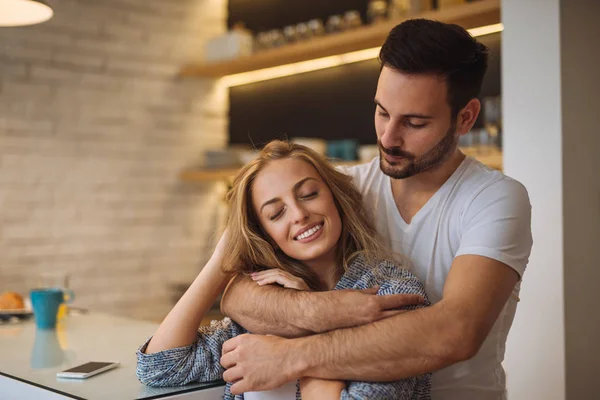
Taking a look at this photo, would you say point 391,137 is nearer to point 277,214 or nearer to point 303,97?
point 277,214

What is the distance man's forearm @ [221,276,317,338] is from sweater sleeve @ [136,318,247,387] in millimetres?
63

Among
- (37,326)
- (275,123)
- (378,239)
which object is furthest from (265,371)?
(275,123)

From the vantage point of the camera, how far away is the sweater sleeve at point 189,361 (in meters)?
1.54

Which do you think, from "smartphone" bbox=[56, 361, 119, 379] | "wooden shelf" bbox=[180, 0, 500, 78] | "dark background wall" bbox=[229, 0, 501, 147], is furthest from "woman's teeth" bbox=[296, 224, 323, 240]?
"dark background wall" bbox=[229, 0, 501, 147]

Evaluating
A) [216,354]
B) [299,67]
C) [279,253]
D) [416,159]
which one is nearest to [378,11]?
[299,67]

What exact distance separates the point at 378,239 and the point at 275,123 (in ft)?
9.73

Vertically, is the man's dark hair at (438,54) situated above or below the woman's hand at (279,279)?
above

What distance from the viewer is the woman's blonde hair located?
5.41ft

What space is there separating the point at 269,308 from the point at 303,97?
3012 millimetres

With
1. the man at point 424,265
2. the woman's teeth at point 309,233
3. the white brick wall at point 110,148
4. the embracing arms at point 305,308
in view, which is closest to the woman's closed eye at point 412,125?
the man at point 424,265

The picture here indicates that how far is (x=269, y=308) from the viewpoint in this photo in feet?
4.93

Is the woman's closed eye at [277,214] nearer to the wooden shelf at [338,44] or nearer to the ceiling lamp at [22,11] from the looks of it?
the ceiling lamp at [22,11]

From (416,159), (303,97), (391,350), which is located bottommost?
(391,350)

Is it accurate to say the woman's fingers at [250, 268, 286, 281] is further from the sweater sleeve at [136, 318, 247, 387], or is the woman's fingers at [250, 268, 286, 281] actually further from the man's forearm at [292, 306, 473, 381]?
the man's forearm at [292, 306, 473, 381]
